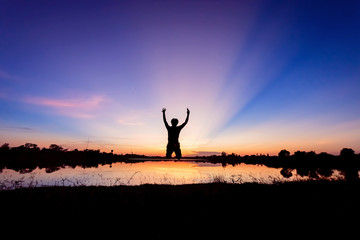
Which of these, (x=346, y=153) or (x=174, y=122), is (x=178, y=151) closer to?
(x=174, y=122)

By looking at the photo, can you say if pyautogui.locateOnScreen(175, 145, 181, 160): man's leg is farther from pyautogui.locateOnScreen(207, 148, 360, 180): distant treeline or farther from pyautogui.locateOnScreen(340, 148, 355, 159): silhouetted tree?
pyautogui.locateOnScreen(340, 148, 355, 159): silhouetted tree

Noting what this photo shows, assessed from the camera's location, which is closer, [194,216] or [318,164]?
[194,216]

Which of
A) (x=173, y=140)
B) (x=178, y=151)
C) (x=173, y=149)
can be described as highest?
(x=173, y=140)

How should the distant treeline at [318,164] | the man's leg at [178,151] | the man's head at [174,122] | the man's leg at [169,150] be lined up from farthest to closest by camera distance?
the distant treeline at [318,164], the man's head at [174,122], the man's leg at [178,151], the man's leg at [169,150]

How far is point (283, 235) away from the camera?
3.72 m

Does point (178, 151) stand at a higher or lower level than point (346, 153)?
lower

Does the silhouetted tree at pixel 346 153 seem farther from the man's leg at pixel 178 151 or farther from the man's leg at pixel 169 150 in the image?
the man's leg at pixel 169 150

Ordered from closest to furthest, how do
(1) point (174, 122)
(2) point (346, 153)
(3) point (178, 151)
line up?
(3) point (178, 151) → (1) point (174, 122) → (2) point (346, 153)

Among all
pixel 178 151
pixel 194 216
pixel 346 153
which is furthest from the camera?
pixel 346 153

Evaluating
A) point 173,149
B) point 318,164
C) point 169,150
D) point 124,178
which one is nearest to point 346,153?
point 318,164

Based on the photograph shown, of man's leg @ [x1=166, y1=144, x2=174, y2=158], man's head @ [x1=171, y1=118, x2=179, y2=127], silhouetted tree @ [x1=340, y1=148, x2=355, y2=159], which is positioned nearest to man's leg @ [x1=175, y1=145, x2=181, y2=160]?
man's leg @ [x1=166, y1=144, x2=174, y2=158]

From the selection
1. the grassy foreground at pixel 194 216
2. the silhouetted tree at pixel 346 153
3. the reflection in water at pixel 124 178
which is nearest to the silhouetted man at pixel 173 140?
the reflection in water at pixel 124 178

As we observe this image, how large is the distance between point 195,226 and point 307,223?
2.52 m

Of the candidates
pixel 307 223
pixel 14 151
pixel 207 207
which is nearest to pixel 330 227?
pixel 307 223
